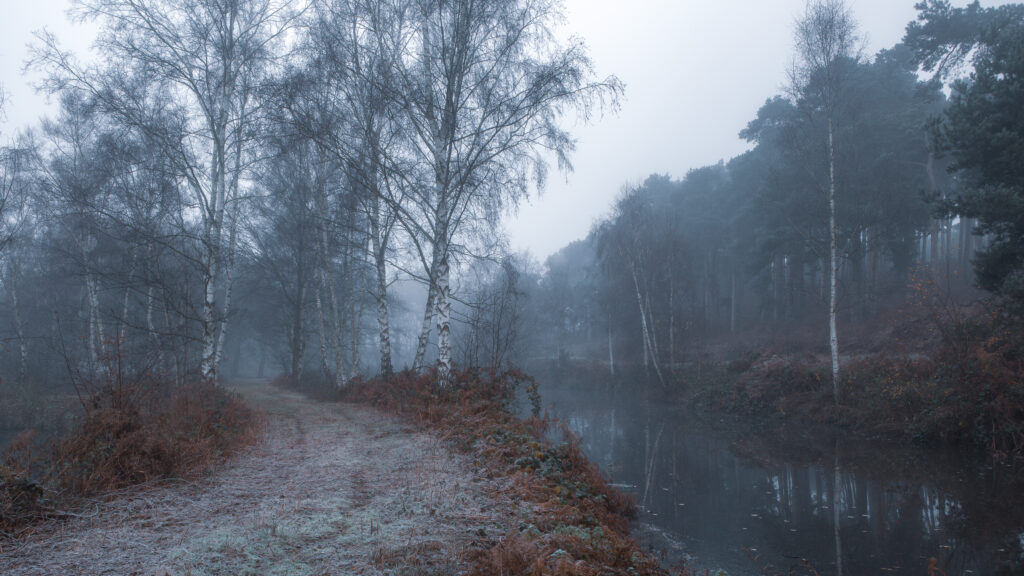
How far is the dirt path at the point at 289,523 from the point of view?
369cm

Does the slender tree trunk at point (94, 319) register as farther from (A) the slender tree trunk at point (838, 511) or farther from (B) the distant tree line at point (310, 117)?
(A) the slender tree trunk at point (838, 511)

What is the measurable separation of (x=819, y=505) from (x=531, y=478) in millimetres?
5470

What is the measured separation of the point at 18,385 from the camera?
17750 mm

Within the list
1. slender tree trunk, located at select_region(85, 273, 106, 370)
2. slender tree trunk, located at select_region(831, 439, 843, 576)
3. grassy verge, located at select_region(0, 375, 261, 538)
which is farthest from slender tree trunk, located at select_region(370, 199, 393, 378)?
slender tree trunk, located at select_region(831, 439, 843, 576)

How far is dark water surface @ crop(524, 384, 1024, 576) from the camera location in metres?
6.51

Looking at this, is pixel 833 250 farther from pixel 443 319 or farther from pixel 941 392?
pixel 443 319

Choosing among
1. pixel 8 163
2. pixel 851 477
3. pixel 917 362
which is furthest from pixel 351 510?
pixel 8 163

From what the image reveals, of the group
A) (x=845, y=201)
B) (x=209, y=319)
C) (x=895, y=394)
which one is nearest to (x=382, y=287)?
(x=209, y=319)

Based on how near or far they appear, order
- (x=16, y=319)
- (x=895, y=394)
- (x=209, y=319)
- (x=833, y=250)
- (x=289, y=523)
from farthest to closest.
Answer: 1. (x=16, y=319)
2. (x=833, y=250)
3. (x=895, y=394)
4. (x=209, y=319)
5. (x=289, y=523)

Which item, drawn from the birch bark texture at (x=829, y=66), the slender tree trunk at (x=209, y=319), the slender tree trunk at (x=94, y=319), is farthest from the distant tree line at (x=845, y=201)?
the slender tree trunk at (x=94, y=319)

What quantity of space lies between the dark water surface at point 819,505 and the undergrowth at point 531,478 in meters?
1.11

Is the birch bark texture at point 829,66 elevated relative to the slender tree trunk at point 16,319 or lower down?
elevated

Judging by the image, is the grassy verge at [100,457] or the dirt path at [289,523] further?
the grassy verge at [100,457]

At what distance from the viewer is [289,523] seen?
448cm
